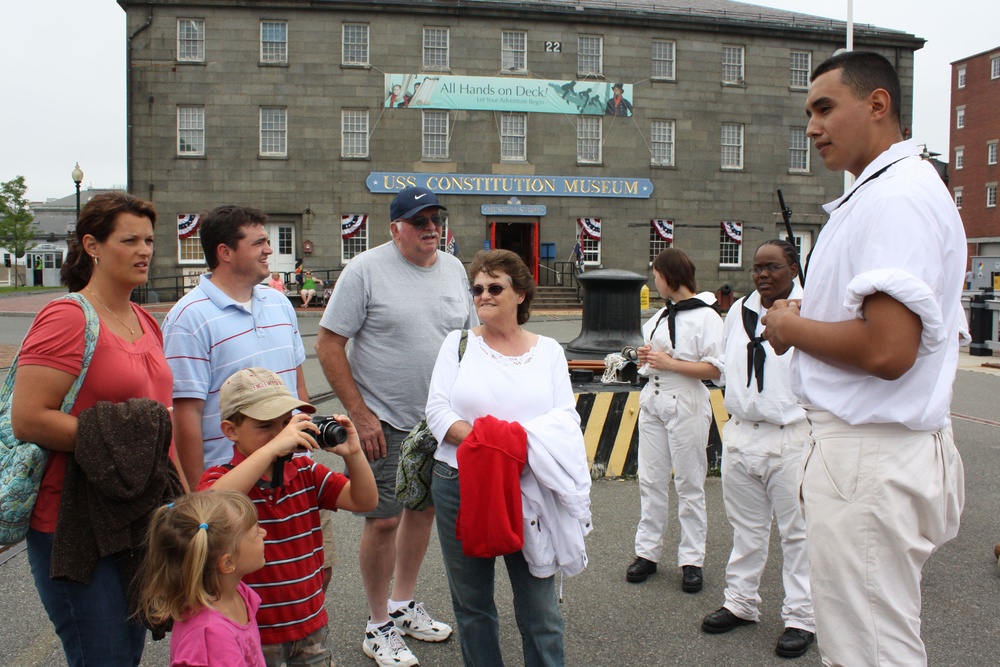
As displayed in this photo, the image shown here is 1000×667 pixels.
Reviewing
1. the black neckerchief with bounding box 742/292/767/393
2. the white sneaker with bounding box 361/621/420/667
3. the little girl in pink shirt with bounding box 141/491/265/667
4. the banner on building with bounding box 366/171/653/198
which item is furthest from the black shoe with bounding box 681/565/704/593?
the banner on building with bounding box 366/171/653/198

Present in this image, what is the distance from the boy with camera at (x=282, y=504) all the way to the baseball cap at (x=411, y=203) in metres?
1.37

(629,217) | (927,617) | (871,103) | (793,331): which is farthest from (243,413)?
(629,217)

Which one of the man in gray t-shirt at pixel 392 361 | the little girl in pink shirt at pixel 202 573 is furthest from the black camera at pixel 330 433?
the man in gray t-shirt at pixel 392 361

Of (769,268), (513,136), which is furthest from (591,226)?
(769,268)

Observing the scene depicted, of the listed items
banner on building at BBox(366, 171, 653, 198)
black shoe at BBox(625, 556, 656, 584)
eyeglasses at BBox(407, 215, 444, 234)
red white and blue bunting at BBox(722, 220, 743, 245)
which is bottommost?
black shoe at BBox(625, 556, 656, 584)

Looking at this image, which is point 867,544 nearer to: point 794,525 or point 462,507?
point 462,507

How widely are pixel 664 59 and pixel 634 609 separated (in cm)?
3348

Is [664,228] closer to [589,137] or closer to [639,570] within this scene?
[589,137]

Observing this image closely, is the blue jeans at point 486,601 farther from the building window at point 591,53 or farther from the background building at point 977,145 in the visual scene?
the background building at point 977,145

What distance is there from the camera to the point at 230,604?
8.18 ft

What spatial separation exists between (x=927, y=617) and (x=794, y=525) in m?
0.98

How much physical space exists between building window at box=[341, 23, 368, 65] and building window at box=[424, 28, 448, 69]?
2.47 meters

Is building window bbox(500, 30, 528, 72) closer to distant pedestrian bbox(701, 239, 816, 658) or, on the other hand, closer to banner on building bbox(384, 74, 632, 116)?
banner on building bbox(384, 74, 632, 116)

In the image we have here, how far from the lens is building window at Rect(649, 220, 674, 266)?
3425cm
